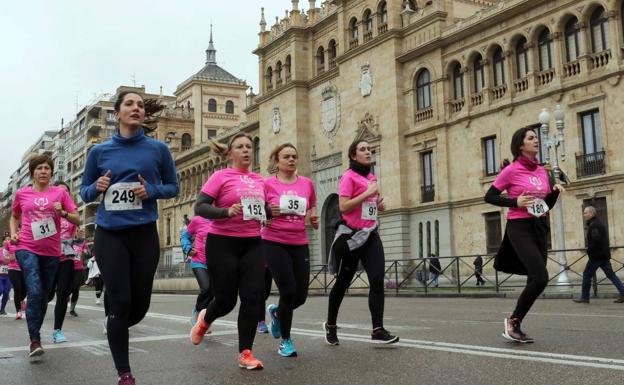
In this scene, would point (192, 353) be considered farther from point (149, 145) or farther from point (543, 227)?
point (543, 227)

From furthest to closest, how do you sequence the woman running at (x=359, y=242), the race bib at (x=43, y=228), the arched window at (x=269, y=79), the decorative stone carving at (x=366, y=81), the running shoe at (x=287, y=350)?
the arched window at (x=269, y=79), the decorative stone carving at (x=366, y=81), the race bib at (x=43, y=228), the woman running at (x=359, y=242), the running shoe at (x=287, y=350)

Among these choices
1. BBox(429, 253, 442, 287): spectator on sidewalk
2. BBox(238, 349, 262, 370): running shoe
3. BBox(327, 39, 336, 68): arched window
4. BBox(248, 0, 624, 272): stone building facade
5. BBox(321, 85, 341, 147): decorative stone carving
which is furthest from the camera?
BBox(327, 39, 336, 68): arched window

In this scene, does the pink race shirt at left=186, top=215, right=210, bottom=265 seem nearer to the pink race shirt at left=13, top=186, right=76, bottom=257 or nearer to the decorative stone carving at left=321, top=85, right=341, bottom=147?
the pink race shirt at left=13, top=186, right=76, bottom=257

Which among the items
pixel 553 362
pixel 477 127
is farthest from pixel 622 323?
pixel 477 127

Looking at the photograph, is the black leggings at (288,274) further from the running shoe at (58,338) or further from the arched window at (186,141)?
the arched window at (186,141)

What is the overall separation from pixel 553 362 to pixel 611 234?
20522mm

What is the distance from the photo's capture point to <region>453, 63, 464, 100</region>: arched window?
30.8 metres

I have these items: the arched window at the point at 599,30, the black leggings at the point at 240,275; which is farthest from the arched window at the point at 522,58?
the black leggings at the point at 240,275

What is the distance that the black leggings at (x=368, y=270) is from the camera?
647 centimetres

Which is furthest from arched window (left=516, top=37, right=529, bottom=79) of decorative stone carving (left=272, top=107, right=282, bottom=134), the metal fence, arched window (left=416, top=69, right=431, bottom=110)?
decorative stone carving (left=272, top=107, right=282, bottom=134)

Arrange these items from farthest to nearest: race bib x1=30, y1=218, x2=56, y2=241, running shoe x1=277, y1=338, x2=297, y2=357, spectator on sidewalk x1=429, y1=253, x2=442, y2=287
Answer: spectator on sidewalk x1=429, y1=253, x2=442, y2=287, race bib x1=30, y1=218, x2=56, y2=241, running shoe x1=277, y1=338, x2=297, y2=357

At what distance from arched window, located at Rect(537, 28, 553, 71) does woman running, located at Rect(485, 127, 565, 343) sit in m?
21.9

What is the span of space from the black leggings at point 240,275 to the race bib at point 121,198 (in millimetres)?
997

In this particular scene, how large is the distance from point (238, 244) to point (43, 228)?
113 inches
